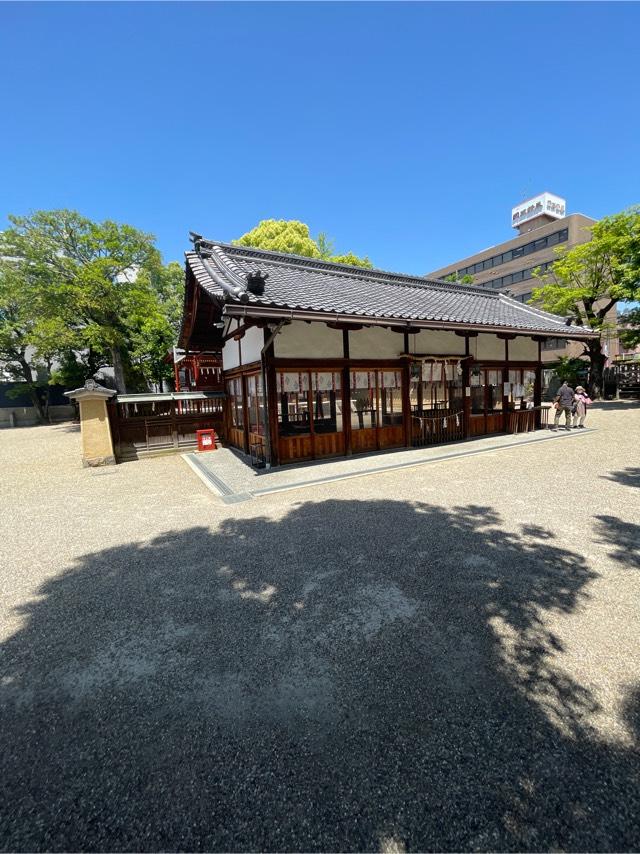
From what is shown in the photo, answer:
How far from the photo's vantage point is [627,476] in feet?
23.4

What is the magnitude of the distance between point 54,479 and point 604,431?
56.3ft

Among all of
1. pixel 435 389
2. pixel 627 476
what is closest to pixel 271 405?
pixel 435 389

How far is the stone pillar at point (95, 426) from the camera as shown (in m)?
10.2

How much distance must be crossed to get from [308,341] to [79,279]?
58.4 ft

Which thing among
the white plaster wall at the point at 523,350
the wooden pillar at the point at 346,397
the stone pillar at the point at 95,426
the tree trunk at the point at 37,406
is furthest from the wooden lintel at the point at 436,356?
the tree trunk at the point at 37,406

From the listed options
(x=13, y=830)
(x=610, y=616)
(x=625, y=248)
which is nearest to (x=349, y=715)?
(x=13, y=830)

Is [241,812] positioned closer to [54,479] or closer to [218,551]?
[218,551]

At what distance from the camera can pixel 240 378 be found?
11008 millimetres

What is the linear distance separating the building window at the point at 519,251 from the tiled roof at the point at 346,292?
29169mm

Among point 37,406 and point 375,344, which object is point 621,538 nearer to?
point 375,344

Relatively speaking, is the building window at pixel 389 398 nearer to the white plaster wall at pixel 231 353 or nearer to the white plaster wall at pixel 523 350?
the white plaster wall at pixel 231 353

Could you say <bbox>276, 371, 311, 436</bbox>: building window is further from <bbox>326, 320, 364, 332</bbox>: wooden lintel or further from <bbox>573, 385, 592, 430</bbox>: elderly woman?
<bbox>573, 385, 592, 430</bbox>: elderly woman

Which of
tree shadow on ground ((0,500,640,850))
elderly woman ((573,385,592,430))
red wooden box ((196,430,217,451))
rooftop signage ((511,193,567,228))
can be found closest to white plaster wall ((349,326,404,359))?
red wooden box ((196,430,217,451))

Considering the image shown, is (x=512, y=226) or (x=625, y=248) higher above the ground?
(x=512, y=226)
